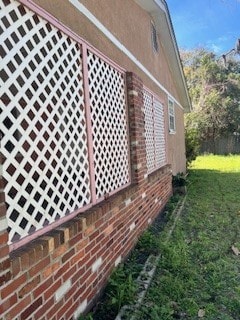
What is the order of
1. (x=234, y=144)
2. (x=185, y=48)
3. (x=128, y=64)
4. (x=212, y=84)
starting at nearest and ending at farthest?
1. (x=128, y=64)
2. (x=234, y=144)
3. (x=212, y=84)
4. (x=185, y=48)

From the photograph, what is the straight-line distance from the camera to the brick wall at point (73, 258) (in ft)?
7.23

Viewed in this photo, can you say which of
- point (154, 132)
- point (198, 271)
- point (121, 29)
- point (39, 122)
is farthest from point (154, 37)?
point (39, 122)

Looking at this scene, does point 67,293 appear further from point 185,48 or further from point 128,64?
point 185,48

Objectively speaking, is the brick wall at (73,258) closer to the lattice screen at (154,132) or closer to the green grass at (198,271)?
the green grass at (198,271)

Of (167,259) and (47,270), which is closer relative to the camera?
(47,270)

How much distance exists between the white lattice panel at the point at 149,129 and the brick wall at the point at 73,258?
1422 mm

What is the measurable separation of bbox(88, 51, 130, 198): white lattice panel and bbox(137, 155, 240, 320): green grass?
1.28 m

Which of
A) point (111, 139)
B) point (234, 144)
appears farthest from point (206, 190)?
point (234, 144)

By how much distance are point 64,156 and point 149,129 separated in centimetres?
432

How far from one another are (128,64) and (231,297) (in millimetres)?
4239

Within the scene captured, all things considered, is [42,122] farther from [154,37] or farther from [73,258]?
[154,37]

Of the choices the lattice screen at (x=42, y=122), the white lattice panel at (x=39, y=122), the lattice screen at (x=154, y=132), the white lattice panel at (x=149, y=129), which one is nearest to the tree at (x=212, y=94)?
the lattice screen at (x=154, y=132)

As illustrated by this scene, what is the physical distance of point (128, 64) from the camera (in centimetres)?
624

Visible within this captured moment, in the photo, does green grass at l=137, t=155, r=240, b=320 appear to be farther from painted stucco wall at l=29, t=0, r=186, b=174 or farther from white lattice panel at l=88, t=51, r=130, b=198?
painted stucco wall at l=29, t=0, r=186, b=174
